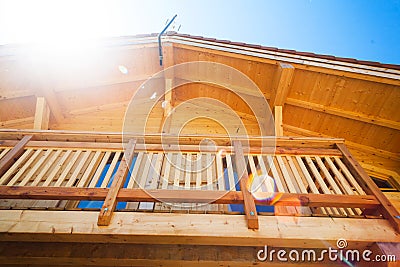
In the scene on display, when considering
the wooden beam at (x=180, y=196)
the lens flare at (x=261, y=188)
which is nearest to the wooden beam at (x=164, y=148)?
the lens flare at (x=261, y=188)

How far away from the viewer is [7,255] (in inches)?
73.1

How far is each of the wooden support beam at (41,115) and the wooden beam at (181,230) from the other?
2.46 meters

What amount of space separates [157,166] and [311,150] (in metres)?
1.94

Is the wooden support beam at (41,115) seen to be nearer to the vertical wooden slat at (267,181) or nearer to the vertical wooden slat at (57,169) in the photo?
the vertical wooden slat at (57,169)

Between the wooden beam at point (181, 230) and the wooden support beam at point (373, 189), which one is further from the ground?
the wooden support beam at point (373, 189)

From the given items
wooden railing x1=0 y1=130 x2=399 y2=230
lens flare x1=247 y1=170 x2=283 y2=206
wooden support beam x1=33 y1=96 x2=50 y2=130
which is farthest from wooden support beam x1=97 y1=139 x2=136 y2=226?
wooden support beam x1=33 y1=96 x2=50 y2=130

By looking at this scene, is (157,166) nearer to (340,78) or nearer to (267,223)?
(267,223)

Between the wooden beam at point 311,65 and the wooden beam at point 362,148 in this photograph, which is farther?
the wooden beam at point 362,148

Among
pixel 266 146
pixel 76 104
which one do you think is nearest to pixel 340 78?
pixel 266 146

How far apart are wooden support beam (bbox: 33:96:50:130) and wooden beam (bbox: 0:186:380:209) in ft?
7.05

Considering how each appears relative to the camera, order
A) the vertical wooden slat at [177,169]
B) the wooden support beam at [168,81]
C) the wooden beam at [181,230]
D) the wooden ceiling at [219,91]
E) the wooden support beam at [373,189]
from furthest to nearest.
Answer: the wooden support beam at [168,81]
the wooden ceiling at [219,91]
the vertical wooden slat at [177,169]
the wooden support beam at [373,189]
the wooden beam at [181,230]

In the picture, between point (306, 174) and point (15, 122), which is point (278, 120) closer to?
point (306, 174)

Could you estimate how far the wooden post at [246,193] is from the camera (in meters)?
1.69

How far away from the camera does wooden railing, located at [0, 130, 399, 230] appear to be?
194cm
